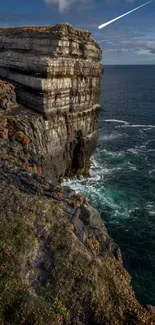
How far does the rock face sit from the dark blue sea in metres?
7.59

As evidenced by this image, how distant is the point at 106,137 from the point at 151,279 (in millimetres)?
53716

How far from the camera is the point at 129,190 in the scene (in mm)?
48750

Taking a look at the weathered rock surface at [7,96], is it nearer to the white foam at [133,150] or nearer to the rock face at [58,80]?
the rock face at [58,80]

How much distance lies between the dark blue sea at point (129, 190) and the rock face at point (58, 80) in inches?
299

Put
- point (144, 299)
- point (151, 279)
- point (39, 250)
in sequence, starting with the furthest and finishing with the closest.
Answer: point (151, 279) < point (144, 299) < point (39, 250)

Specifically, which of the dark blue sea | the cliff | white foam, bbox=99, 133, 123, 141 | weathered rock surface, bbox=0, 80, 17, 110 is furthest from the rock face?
white foam, bbox=99, 133, 123, 141

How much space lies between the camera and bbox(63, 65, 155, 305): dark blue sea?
105 ft

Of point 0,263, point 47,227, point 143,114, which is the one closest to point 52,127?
point 47,227

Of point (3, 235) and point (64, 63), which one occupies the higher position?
point (64, 63)

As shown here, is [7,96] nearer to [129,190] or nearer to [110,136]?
[129,190]

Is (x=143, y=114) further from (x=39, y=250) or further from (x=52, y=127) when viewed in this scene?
(x=39, y=250)

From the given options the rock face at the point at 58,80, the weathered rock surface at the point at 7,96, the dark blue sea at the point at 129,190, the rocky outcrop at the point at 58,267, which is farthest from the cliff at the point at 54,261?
the rock face at the point at 58,80

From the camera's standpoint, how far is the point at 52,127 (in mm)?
42750

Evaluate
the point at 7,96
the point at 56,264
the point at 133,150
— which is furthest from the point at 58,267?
the point at 133,150
